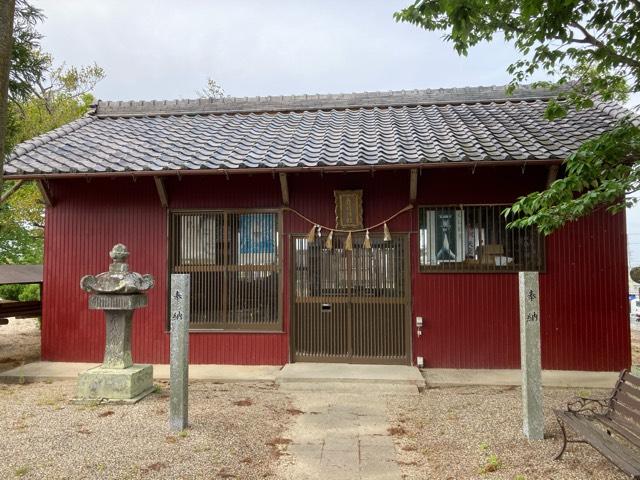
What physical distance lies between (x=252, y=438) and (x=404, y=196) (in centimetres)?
469

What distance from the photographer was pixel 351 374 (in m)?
7.12

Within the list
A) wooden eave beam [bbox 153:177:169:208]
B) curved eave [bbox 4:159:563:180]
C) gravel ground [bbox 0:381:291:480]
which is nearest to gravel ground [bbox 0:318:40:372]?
gravel ground [bbox 0:381:291:480]

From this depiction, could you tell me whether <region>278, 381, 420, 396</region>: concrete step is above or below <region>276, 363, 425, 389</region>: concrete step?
below

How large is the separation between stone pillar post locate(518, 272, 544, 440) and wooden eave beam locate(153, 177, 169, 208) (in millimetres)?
5920

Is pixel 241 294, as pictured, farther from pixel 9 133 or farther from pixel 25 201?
pixel 25 201

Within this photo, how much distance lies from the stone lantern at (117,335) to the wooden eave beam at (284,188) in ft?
8.74

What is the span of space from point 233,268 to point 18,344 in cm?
676

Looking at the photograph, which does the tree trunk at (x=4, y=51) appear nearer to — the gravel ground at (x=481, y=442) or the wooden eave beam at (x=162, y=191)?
the gravel ground at (x=481, y=442)

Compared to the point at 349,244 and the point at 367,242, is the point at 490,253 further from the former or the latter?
the point at 349,244

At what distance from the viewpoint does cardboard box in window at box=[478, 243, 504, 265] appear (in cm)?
769

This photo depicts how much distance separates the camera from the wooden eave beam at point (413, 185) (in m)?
7.41

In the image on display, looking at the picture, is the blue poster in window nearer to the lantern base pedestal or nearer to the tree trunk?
the lantern base pedestal

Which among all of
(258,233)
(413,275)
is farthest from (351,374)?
(258,233)

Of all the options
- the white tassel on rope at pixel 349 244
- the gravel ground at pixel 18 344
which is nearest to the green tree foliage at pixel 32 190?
the gravel ground at pixel 18 344
